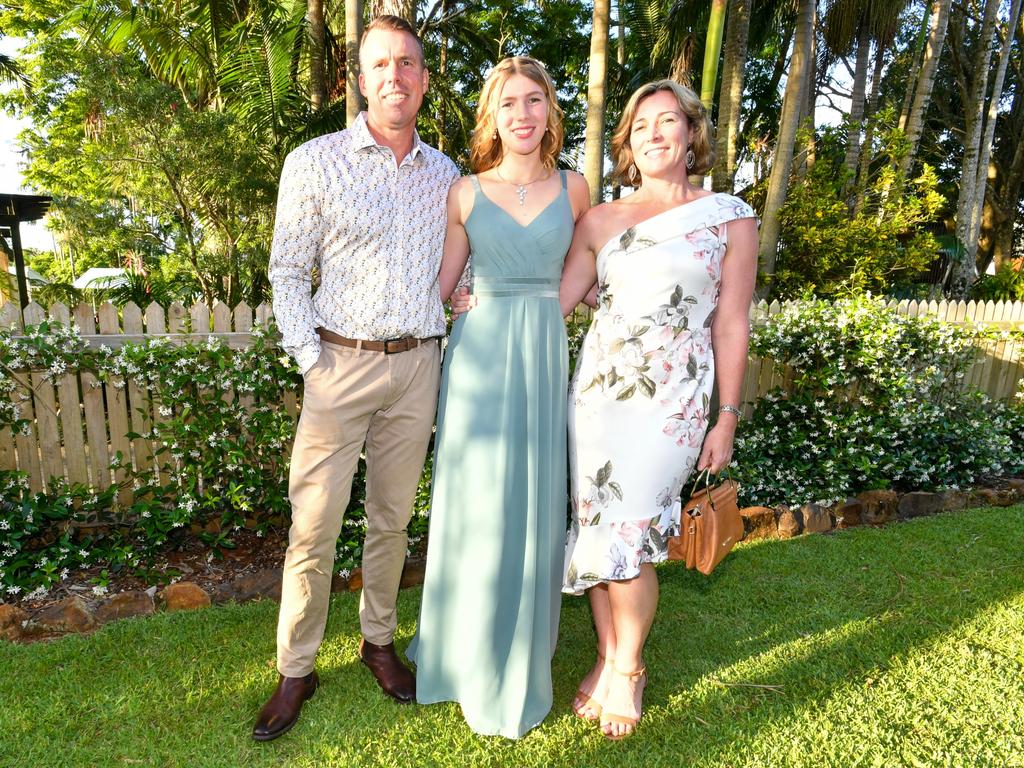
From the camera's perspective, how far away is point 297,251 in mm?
2244

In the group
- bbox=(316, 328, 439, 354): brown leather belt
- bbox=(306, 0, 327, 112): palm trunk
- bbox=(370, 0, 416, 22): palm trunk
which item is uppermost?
bbox=(306, 0, 327, 112): palm trunk

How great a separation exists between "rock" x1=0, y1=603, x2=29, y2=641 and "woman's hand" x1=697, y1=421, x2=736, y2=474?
3072 mm

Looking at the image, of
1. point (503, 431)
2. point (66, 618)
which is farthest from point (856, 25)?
point (66, 618)

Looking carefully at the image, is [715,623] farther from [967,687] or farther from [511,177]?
[511,177]

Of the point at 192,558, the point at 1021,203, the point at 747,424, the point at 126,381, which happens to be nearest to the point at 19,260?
the point at 126,381

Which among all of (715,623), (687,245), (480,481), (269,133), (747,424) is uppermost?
(269,133)

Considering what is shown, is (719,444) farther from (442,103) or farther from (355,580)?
(442,103)

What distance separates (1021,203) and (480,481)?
95.4ft

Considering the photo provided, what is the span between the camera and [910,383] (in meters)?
4.73

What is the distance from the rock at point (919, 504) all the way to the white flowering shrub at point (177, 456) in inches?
140

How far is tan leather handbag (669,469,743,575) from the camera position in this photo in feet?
7.69

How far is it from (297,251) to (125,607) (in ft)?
6.82

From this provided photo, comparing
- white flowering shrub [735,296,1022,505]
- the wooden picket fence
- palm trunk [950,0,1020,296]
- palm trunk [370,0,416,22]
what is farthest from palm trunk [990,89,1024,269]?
the wooden picket fence

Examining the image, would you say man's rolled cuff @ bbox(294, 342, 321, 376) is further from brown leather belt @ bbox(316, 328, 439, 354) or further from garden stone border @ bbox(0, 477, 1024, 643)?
garden stone border @ bbox(0, 477, 1024, 643)
